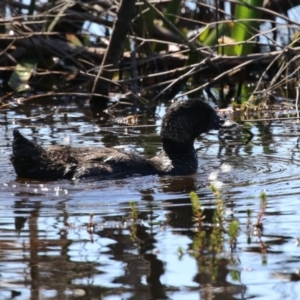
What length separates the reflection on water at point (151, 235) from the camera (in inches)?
173

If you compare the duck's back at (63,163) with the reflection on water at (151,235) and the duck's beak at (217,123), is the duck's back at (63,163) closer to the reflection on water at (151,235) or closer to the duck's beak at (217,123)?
the reflection on water at (151,235)

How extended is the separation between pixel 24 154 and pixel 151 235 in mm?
2234

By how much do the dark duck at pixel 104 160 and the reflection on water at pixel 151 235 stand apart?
0.12 metres

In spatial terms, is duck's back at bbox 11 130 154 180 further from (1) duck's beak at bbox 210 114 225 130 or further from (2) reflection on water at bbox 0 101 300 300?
(1) duck's beak at bbox 210 114 225 130

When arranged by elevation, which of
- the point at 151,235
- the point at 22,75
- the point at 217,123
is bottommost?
the point at 151,235

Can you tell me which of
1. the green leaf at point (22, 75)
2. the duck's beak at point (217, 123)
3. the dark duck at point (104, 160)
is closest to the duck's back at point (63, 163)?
the dark duck at point (104, 160)

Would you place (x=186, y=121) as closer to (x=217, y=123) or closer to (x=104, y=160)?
(x=217, y=123)

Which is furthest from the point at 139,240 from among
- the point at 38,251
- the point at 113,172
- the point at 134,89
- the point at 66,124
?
the point at 134,89

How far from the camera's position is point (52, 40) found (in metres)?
12.7

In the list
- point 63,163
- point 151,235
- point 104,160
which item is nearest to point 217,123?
point 104,160

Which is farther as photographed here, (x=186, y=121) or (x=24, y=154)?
(x=186, y=121)

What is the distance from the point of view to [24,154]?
287 inches

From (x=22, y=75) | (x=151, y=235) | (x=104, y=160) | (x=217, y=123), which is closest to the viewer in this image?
(x=151, y=235)

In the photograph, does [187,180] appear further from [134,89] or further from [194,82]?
[194,82]
